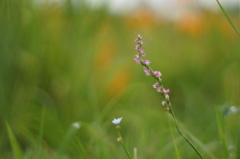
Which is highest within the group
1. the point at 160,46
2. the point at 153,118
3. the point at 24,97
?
the point at 160,46

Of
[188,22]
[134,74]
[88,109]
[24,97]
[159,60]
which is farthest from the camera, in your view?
[188,22]

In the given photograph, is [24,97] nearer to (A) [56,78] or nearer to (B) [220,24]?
(A) [56,78]

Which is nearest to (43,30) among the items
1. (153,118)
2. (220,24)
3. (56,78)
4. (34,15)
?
(34,15)

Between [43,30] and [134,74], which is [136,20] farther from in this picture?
[43,30]

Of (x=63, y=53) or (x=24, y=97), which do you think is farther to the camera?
(x=63, y=53)

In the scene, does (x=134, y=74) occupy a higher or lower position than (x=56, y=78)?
higher

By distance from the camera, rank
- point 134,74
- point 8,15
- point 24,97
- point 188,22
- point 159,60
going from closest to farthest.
Answer: point 8,15 < point 24,97 < point 134,74 < point 159,60 < point 188,22
